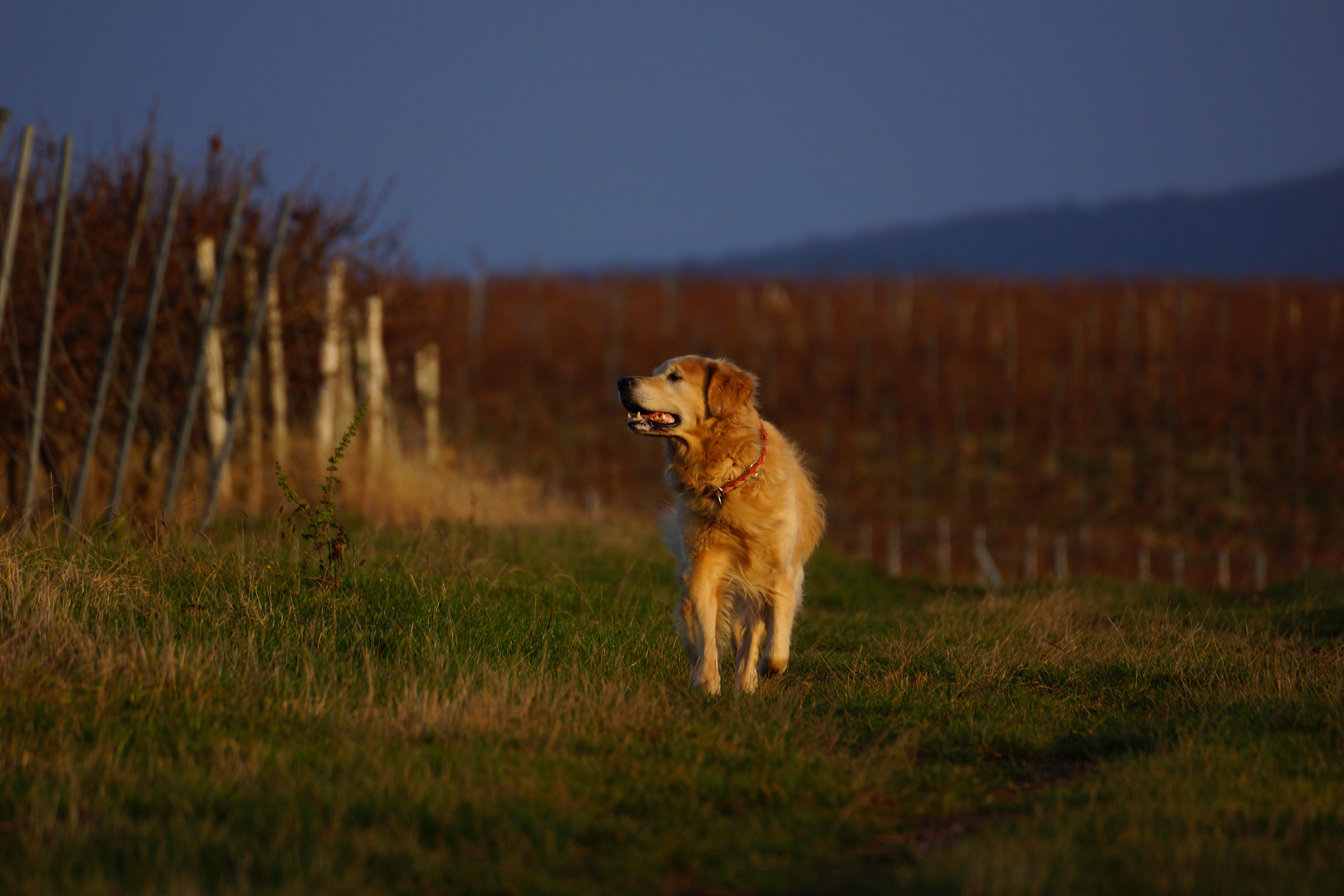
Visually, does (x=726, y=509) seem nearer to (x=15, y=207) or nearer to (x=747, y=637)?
(x=747, y=637)

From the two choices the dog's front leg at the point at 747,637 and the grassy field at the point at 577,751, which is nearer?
the grassy field at the point at 577,751

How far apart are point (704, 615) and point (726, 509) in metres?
0.61

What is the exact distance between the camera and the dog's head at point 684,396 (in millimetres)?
6551

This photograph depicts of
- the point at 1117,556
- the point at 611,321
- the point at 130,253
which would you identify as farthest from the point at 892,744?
the point at 611,321

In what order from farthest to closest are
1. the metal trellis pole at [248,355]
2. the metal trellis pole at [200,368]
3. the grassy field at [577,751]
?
the metal trellis pole at [248,355] < the metal trellis pole at [200,368] < the grassy field at [577,751]

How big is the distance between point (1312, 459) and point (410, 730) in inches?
1644

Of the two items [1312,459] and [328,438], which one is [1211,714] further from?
[1312,459]

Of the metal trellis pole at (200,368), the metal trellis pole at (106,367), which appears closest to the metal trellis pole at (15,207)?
the metal trellis pole at (106,367)

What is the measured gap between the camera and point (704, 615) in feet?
20.4

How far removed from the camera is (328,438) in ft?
46.5

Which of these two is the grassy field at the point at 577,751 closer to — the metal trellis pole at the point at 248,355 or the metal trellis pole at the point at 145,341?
the metal trellis pole at the point at 145,341

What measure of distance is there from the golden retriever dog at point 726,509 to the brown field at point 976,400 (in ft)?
33.5

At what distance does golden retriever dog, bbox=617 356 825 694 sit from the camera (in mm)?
6418

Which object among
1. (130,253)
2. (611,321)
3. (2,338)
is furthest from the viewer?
(611,321)
